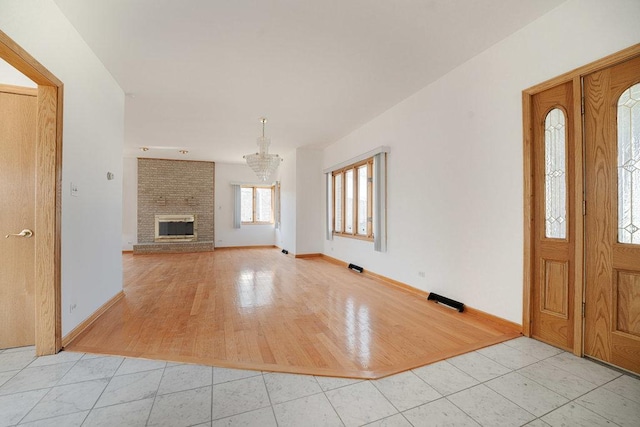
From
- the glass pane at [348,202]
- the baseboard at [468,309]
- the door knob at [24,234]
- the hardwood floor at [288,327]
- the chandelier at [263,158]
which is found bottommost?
the hardwood floor at [288,327]

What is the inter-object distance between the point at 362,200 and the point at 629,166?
12.8 ft

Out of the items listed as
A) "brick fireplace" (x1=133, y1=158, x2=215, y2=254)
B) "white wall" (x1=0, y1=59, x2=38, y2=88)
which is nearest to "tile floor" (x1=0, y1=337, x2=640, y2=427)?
"white wall" (x1=0, y1=59, x2=38, y2=88)

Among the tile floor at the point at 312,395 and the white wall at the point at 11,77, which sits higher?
the white wall at the point at 11,77

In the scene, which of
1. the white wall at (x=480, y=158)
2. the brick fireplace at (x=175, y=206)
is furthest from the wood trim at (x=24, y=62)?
the brick fireplace at (x=175, y=206)

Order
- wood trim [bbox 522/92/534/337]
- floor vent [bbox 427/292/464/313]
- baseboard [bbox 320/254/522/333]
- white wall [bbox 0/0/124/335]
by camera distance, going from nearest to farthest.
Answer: white wall [bbox 0/0/124/335] < wood trim [bbox 522/92/534/337] < baseboard [bbox 320/254/522/333] < floor vent [bbox 427/292/464/313]

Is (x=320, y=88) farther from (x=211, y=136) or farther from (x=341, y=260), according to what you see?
(x=341, y=260)

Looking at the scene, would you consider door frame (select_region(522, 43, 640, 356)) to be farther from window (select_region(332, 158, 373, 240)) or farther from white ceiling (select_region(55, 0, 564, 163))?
window (select_region(332, 158, 373, 240))

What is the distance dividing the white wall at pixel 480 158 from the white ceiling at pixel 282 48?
0.24 m

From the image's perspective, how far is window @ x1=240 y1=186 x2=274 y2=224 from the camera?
32.0ft

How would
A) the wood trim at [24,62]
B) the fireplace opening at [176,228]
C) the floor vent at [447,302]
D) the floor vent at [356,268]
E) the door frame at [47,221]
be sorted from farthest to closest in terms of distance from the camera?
the fireplace opening at [176,228] → the floor vent at [356,268] → the floor vent at [447,302] → the door frame at [47,221] → the wood trim at [24,62]

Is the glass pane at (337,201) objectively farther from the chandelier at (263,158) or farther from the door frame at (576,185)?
the door frame at (576,185)

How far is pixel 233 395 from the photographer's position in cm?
174

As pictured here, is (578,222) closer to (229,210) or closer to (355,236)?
(355,236)

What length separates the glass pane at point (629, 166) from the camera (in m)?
1.94
